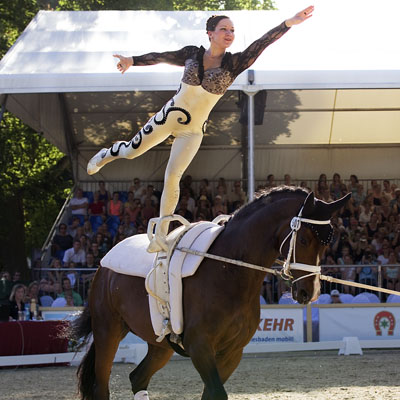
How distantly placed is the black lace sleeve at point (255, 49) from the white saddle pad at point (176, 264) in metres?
1.22

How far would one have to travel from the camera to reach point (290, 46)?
44.2 ft

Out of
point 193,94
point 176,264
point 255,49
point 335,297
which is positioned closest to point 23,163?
point 335,297

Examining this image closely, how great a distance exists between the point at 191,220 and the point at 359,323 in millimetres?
4365

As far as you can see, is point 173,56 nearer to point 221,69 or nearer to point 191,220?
point 221,69

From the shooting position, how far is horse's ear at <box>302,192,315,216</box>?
516 centimetres

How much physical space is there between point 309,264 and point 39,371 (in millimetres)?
6998

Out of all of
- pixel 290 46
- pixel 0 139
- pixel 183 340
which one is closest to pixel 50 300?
pixel 290 46

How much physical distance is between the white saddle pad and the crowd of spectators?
21.2ft

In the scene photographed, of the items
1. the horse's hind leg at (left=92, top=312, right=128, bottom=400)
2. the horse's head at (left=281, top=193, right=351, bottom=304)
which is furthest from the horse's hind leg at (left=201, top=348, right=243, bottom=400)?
the horse's hind leg at (left=92, top=312, right=128, bottom=400)

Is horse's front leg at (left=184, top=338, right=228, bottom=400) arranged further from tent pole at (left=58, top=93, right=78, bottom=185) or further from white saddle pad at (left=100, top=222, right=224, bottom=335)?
tent pole at (left=58, top=93, right=78, bottom=185)

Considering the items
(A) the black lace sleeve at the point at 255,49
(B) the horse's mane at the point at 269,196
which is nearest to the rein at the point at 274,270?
(B) the horse's mane at the point at 269,196

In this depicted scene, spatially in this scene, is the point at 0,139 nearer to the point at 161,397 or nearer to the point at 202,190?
the point at 202,190

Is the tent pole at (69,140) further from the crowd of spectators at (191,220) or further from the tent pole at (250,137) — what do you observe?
the tent pole at (250,137)

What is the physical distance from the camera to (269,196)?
561 cm
